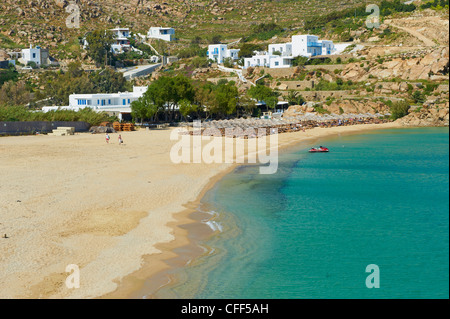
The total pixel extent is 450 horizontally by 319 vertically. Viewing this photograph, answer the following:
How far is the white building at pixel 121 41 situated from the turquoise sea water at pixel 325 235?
94.6m

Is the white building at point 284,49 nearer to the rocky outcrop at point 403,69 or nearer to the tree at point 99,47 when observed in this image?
the rocky outcrop at point 403,69

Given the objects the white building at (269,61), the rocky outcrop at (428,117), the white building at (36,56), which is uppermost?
the white building at (36,56)

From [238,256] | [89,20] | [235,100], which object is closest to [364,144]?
[235,100]

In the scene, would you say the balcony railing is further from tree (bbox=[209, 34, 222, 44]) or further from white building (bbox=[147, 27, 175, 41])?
white building (bbox=[147, 27, 175, 41])

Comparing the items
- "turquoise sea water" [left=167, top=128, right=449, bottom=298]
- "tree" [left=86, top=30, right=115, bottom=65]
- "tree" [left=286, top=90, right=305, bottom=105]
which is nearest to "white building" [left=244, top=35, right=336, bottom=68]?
"tree" [left=286, top=90, right=305, bottom=105]

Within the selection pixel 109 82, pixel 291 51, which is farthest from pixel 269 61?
pixel 109 82

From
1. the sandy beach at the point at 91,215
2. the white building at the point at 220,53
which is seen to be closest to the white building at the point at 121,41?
the white building at the point at 220,53

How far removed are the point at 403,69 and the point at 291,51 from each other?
78.3 ft

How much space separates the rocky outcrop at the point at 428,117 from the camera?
260 ft

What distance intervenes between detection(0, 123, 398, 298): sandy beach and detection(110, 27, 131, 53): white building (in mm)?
85913

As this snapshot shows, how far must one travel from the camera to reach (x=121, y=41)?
13088cm

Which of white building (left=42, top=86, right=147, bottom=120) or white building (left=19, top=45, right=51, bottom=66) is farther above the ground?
white building (left=19, top=45, right=51, bottom=66)

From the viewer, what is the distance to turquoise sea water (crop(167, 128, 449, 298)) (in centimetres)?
1697
